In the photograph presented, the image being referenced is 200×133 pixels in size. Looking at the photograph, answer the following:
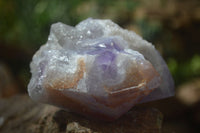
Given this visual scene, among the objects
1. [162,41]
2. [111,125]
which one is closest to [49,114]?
[111,125]

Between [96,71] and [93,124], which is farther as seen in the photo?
[93,124]

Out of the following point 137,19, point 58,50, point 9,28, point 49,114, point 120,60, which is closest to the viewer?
point 120,60

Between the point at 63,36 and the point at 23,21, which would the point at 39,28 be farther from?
the point at 63,36

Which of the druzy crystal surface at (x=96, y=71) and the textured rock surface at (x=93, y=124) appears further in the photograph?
the textured rock surface at (x=93, y=124)

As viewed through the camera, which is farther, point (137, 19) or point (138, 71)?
point (137, 19)

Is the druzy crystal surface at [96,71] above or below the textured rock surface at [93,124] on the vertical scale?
above

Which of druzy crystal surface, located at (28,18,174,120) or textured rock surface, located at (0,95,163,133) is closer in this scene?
druzy crystal surface, located at (28,18,174,120)

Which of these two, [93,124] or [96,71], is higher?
[96,71]

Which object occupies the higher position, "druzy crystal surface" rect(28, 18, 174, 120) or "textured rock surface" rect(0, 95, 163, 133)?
"druzy crystal surface" rect(28, 18, 174, 120)
